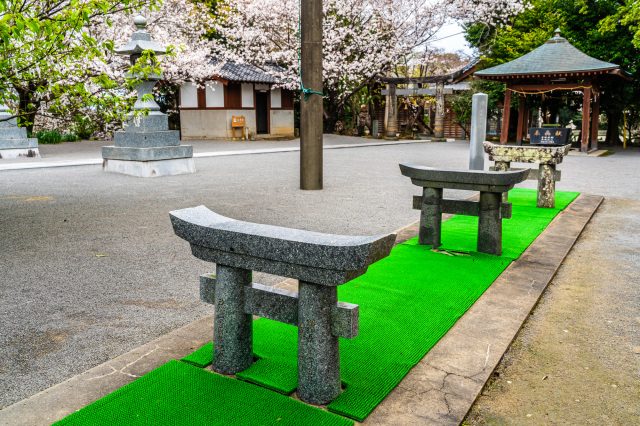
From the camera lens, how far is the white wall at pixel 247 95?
23625 millimetres

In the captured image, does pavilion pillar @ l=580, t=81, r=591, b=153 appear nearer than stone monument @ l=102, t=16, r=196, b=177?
No

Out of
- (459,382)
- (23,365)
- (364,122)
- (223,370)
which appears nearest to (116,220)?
(23,365)

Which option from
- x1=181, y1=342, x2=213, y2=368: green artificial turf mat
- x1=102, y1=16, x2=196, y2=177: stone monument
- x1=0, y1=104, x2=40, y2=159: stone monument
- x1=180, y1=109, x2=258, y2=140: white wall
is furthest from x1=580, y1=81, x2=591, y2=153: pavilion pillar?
x1=181, y1=342, x2=213, y2=368: green artificial turf mat

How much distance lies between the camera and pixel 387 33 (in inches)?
952

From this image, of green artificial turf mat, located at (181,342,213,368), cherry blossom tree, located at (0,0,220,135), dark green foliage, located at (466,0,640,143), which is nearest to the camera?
green artificial turf mat, located at (181,342,213,368)

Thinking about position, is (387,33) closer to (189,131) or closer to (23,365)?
(189,131)

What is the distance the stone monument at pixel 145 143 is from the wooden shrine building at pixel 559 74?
12351mm

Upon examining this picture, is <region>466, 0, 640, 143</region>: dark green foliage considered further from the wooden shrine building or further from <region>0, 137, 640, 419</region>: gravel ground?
<region>0, 137, 640, 419</region>: gravel ground

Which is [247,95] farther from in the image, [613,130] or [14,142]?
[613,130]

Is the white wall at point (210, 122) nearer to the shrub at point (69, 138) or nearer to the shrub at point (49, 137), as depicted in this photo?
the shrub at point (69, 138)

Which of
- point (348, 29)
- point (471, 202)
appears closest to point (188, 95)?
point (348, 29)

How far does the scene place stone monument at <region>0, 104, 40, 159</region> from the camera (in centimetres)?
1418

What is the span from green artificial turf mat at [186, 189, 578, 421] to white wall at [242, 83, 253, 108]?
63.7 ft

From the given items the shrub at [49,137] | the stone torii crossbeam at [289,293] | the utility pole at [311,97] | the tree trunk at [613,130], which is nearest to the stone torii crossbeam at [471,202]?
the stone torii crossbeam at [289,293]
